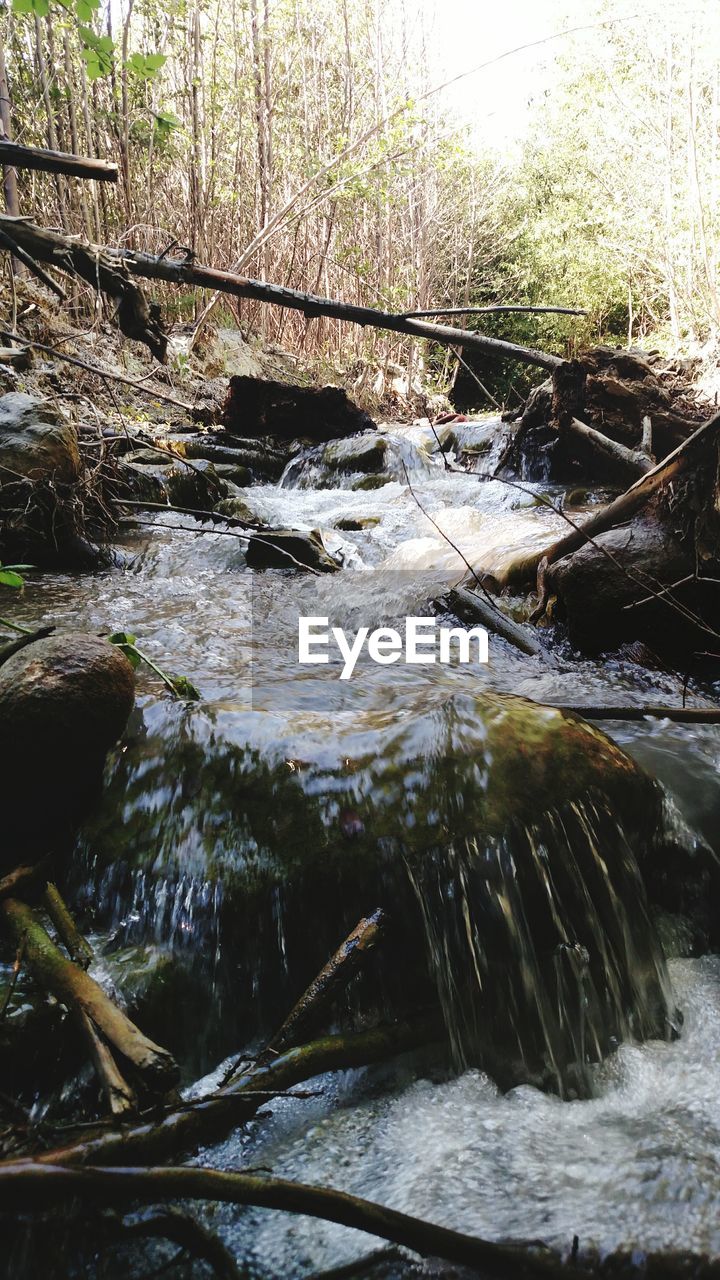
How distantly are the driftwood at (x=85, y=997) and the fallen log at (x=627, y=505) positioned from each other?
207cm

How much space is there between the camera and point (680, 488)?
3.39m

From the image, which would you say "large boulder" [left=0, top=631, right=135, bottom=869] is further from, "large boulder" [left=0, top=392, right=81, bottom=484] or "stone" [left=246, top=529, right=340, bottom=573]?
"stone" [left=246, top=529, right=340, bottom=573]

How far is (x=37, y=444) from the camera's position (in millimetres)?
4367

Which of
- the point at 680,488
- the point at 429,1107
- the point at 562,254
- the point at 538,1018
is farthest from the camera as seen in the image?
the point at 562,254

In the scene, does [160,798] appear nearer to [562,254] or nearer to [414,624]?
[414,624]

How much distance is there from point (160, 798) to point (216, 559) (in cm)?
379

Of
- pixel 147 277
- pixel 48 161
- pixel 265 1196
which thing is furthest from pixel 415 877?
pixel 48 161

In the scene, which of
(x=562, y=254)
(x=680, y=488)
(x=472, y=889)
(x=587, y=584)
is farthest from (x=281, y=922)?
(x=562, y=254)

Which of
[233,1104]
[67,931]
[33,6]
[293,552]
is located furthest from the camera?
[293,552]

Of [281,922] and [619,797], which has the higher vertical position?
[619,797]

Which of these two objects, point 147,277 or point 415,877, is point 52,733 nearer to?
point 415,877

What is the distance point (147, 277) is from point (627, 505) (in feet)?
8.30

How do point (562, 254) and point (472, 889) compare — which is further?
point (562, 254)

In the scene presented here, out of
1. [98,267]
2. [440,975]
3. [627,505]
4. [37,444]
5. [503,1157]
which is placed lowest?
[503,1157]
